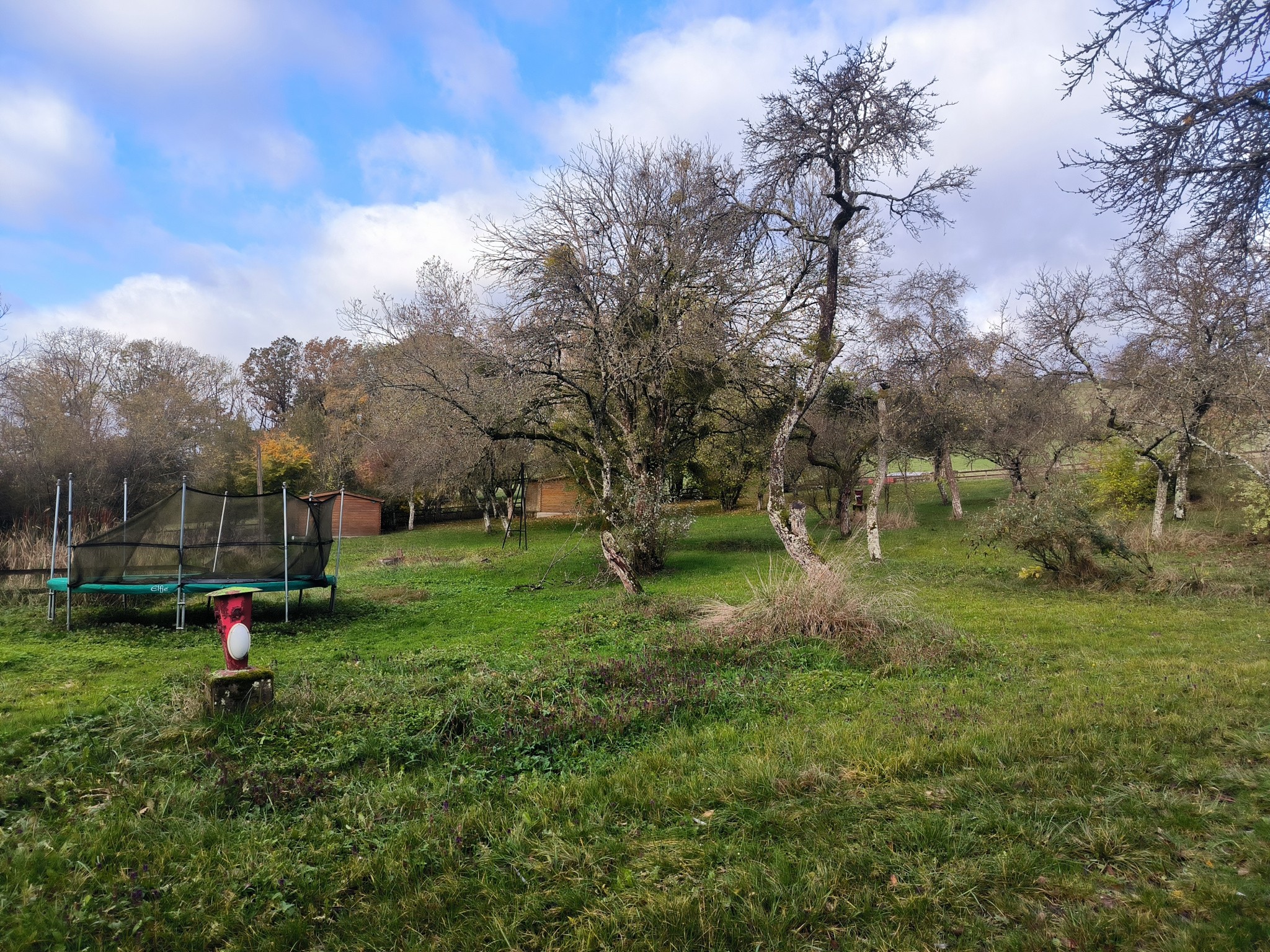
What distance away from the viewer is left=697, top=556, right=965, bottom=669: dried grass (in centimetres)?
719

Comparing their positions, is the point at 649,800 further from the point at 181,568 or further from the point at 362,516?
the point at 362,516

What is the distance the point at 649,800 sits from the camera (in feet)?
12.9

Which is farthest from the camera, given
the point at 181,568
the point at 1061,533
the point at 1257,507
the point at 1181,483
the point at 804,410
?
the point at 1181,483

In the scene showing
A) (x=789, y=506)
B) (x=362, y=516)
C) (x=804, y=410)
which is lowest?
(x=362, y=516)

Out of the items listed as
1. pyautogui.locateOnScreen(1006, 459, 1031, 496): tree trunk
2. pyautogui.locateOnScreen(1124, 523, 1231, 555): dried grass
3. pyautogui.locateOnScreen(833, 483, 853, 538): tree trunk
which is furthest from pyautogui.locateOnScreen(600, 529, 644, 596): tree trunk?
→ pyautogui.locateOnScreen(1006, 459, 1031, 496): tree trunk

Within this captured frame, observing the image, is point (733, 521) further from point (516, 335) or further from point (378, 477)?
point (378, 477)

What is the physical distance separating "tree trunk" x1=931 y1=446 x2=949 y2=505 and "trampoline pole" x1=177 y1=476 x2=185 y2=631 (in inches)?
854

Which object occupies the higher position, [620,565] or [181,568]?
[181,568]

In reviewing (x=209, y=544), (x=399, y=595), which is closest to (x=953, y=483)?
(x=399, y=595)

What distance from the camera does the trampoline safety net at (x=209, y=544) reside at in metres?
9.50

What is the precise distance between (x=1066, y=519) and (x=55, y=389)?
35.5 meters

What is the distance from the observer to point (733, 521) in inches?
1060

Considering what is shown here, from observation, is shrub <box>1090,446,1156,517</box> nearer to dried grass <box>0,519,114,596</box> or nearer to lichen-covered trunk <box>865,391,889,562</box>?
lichen-covered trunk <box>865,391,889,562</box>

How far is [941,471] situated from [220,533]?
2787 cm
